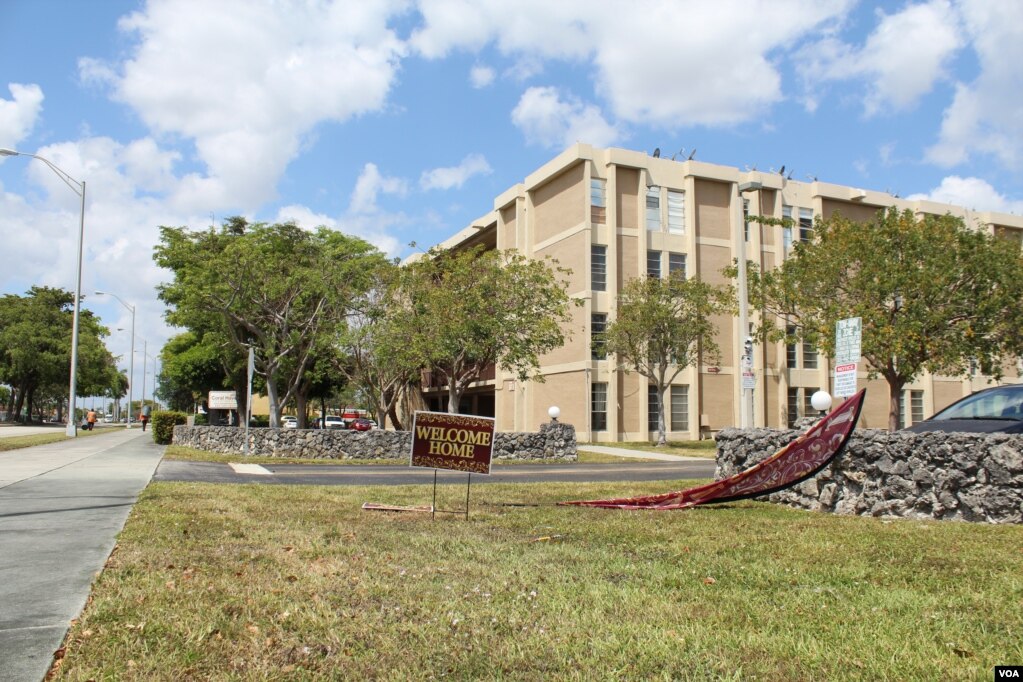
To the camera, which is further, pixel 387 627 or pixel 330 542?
pixel 330 542

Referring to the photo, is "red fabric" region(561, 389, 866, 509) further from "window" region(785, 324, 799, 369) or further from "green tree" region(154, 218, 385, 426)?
"window" region(785, 324, 799, 369)

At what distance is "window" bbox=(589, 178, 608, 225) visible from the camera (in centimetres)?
3800

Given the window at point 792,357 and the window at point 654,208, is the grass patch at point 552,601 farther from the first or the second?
the window at point 792,357

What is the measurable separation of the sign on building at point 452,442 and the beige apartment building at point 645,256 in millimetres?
26742

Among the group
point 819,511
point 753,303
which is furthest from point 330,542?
point 753,303

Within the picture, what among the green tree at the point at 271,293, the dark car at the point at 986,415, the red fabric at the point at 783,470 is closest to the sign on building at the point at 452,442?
the red fabric at the point at 783,470

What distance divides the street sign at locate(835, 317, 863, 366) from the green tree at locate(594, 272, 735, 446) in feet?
69.6

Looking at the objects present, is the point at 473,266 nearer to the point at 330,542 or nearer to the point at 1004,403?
the point at 1004,403

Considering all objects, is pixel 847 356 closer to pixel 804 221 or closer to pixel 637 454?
pixel 637 454

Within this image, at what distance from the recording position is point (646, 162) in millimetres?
39281

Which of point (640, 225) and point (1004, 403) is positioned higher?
point (640, 225)

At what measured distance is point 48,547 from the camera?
7.07m

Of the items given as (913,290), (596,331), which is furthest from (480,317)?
(913,290)

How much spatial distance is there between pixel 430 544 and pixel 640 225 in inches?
1287
